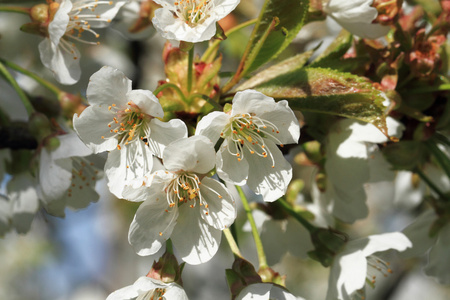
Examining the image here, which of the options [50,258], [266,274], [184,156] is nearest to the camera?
[184,156]

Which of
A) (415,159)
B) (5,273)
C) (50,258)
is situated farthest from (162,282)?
(5,273)

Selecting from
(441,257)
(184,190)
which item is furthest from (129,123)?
(441,257)

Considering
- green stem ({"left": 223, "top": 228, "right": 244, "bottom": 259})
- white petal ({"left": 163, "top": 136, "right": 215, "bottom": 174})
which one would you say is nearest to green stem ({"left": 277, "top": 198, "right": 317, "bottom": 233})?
green stem ({"left": 223, "top": 228, "right": 244, "bottom": 259})

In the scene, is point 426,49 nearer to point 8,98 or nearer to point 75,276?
point 8,98

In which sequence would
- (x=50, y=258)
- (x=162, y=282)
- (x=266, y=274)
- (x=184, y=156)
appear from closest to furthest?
(x=184, y=156) → (x=162, y=282) → (x=266, y=274) → (x=50, y=258)

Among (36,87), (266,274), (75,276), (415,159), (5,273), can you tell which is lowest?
(5,273)

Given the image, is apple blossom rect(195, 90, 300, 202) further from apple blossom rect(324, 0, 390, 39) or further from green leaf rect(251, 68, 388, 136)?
apple blossom rect(324, 0, 390, 39)

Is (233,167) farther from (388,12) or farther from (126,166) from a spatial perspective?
(388,12)
